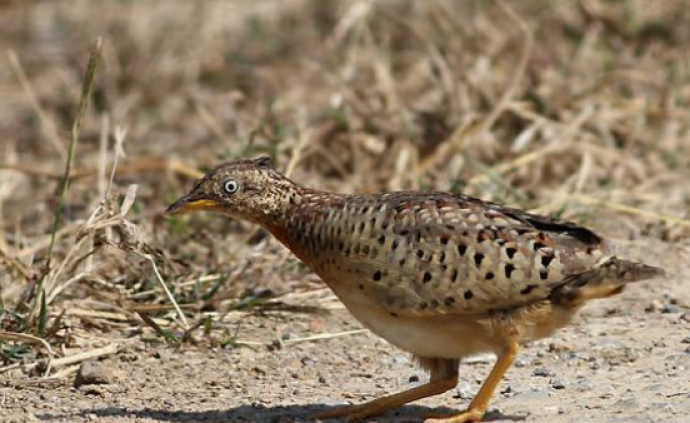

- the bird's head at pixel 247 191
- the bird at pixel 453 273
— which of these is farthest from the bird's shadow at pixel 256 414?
the bird's head at pixel 247 191

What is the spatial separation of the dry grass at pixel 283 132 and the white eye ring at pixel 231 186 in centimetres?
42

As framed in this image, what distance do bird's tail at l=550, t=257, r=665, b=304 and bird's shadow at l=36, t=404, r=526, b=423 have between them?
2.11 feet

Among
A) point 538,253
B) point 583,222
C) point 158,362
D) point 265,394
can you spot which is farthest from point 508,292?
point 583,222

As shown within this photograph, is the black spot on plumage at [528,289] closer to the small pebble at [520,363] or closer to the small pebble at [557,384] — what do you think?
the small pebble at [557,384]

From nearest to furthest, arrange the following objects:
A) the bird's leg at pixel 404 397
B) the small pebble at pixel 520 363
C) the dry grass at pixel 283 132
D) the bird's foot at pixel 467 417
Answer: the bird's foot at pixel 467 417, the bird's leg at pixel 404 397, the small pebble at pixel 520 363, the dry grass at pixel 283 132

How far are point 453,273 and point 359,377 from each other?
51.9 inches

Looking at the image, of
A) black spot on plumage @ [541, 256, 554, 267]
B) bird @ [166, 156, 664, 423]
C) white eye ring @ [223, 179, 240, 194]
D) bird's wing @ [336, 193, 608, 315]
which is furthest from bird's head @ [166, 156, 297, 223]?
black spot on plumage @ [541, 256, 554, 267]

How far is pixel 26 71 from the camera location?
1329cm

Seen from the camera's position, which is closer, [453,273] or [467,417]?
[453,273]

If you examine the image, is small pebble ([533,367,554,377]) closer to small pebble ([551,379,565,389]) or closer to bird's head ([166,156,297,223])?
small pebble ([551,379,565,389])

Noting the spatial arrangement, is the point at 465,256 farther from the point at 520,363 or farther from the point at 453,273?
the point at 520,363

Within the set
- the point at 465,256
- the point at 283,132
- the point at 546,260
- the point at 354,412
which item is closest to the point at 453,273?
the point at 465,256

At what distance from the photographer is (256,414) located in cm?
582

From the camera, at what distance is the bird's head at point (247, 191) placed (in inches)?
234
